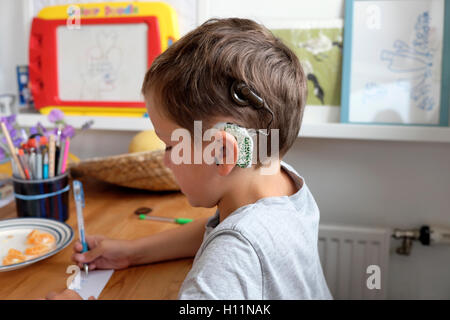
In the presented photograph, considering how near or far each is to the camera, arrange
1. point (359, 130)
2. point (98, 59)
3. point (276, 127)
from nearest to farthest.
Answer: point (276, 127) < point (359, 130) < point (98, 59)

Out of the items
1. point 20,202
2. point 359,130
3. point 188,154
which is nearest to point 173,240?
point 188,154

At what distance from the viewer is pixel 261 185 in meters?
0.60

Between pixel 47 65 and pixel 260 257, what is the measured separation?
1.07m

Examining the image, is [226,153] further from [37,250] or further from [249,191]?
[37,250]

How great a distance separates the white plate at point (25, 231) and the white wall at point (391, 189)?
24.0 inches

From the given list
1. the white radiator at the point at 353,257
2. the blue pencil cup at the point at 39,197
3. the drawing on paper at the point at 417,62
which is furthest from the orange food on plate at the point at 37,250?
the drawing on paper at the point at 417,62

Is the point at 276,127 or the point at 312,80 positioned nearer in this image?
the point at 276,127

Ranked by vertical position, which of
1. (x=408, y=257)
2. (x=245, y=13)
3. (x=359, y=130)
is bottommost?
(x=408, y=257)

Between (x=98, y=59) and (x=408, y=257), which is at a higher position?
(x=98, y=59)

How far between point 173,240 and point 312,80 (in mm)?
703

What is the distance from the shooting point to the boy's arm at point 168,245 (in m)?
0.69
